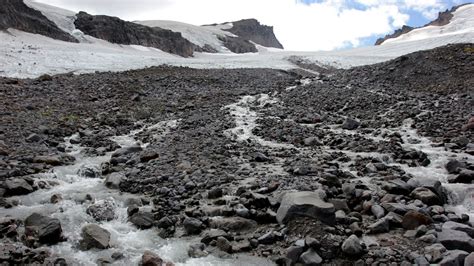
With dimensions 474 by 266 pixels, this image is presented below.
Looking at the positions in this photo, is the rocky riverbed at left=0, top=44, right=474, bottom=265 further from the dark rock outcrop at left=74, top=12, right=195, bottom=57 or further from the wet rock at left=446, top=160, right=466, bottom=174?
the dark rock outcrop at left=74, top=12, right=195, bottom=57

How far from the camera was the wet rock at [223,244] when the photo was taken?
644 centimetres

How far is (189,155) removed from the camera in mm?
11242

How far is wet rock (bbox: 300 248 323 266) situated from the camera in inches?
226

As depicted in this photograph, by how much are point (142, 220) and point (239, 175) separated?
2.98 m

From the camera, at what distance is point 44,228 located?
6551 millimetres

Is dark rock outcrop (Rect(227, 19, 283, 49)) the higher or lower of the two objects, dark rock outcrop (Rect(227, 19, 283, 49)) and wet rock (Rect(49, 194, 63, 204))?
the higher

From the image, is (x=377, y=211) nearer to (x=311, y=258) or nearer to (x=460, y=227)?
(x=460, y=227)

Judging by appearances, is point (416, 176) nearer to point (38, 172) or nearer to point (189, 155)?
point (189, 155)

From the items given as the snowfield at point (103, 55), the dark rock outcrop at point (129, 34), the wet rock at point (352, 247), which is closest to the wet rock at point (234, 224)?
the wet rock at point (352, 247)

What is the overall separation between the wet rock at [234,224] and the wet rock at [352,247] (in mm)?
1701

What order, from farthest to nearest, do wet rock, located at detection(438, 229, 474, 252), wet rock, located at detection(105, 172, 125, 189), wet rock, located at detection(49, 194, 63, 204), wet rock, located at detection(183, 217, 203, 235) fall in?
wet rock, located at detection(105, 172, 125, 189) < wet rock, located at detection(49, 194, 63, 204) < wet rock, located at detection(183, 217, 203, 235) < wet rock, located at detection(438, 229, 474, 252)

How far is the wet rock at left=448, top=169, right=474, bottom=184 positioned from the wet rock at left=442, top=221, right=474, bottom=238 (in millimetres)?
2549

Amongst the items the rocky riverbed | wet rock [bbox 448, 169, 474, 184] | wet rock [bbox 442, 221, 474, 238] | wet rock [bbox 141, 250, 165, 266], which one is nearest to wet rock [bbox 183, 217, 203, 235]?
the rocky riverbed

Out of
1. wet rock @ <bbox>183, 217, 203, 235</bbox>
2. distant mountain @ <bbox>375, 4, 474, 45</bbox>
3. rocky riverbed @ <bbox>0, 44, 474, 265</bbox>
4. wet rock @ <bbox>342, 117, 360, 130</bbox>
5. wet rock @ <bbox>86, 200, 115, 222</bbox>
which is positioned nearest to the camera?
rocky riverbed @ <bbox>0, 44, 474, 265</bbox>
